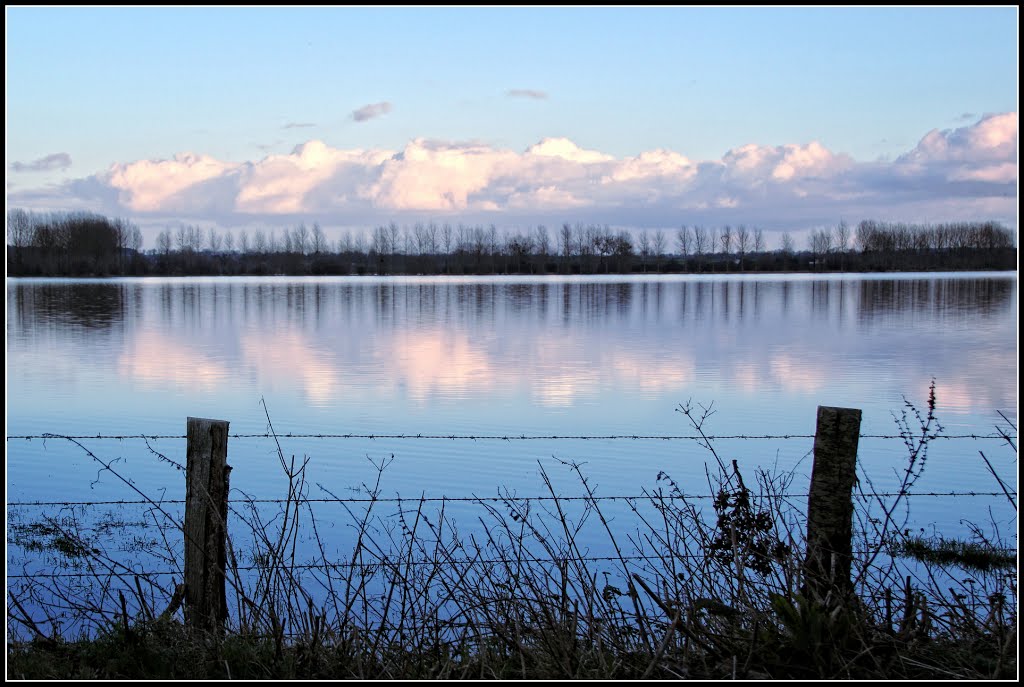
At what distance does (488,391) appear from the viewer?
1541 centimetres

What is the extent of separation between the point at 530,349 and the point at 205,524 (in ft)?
60.3

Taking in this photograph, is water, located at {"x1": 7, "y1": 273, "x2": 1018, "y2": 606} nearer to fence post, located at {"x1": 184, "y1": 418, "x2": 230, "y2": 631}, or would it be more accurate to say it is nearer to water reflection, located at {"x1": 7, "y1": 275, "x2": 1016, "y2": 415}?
water reflection, located at {"x1": 7, "y1": 275, "x2": 1016, "y2": 415}

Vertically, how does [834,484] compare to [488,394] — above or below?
above

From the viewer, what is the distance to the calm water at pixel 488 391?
9164 mm

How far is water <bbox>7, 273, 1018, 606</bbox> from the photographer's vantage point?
900cm

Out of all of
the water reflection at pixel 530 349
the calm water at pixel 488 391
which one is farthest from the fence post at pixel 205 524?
the water reflection at pixel 530 349

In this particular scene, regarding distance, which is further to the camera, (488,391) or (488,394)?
(488,391)

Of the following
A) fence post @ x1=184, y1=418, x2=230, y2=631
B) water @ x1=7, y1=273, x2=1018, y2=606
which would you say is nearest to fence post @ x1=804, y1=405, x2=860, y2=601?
water @ x1=7, y1=273, x2=1018, y2=606

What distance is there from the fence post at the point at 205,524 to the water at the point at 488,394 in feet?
1.53

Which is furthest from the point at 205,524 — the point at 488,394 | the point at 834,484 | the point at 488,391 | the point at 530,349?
the point at 530,349

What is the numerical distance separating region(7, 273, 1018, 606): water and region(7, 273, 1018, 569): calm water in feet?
0.16

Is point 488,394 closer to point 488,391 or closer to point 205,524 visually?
point 488,391

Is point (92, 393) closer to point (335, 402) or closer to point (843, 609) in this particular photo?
point (335, 402)

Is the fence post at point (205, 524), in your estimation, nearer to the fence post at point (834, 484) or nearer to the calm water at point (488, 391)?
the fence post at point (834, 484)
